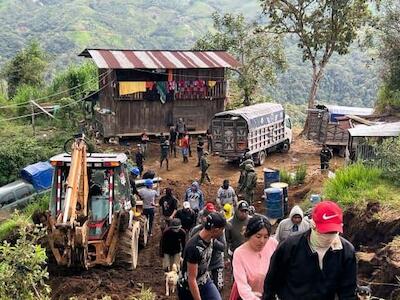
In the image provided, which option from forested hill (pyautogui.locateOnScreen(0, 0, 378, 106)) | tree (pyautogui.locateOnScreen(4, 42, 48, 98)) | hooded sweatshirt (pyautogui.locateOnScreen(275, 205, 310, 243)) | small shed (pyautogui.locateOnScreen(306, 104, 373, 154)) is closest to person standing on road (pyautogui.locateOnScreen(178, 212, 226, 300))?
hooded sweatshirt (pyautogui.locateOnScreen(275, 205, 310, 243))

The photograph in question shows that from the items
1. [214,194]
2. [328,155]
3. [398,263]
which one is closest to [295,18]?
[328,155]

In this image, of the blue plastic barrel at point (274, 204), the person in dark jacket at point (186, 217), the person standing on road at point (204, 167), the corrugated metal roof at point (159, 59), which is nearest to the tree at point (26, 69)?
the corrugated metal roof at point (159, 59)

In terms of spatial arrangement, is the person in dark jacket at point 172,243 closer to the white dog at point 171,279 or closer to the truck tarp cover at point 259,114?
the white dog at point 171,279

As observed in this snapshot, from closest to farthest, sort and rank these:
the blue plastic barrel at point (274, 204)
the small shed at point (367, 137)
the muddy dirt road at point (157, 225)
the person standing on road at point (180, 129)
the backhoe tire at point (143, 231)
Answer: the muddy dirt road at point (157, 225) → the backhoe tire at point (143, 231) → the blue plastic barrel at point (274, 204) → the small shed at point (367, 137) → the person standing on road at point (180, 129)

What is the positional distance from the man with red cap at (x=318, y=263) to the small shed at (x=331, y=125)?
17.5m

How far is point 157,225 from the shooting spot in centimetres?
1453

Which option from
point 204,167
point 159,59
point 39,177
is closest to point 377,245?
point 204,167

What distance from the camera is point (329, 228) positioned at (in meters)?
3.76

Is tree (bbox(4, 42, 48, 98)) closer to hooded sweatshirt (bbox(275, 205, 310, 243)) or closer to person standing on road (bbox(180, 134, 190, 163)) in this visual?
person standing on road (bbox(180, 134, 190, 163))

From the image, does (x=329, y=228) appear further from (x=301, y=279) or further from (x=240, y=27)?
(x=240, y=27)

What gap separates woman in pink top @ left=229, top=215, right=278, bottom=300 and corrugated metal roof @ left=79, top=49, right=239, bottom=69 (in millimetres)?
19846

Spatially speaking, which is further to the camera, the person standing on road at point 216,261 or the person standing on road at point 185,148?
the person standing on road at point 185,148

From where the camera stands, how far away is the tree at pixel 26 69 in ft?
115

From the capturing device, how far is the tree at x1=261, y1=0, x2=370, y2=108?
24859 mm
